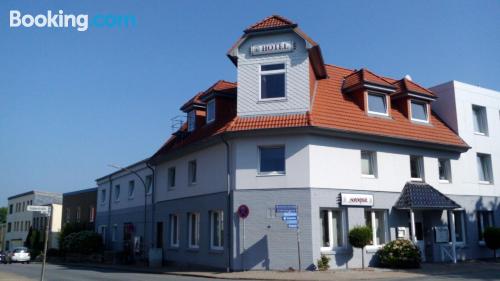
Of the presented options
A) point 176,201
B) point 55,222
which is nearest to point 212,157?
point 176,201

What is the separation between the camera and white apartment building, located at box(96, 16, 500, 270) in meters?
19.5

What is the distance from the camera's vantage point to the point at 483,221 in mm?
25422

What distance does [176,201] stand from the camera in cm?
2544

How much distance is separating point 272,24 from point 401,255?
11.8m

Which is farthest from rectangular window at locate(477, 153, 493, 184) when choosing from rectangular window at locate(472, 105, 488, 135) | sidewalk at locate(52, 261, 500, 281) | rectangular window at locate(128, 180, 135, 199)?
rectangular window at locate(128, 180, 135, 199)

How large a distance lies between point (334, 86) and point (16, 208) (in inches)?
2842

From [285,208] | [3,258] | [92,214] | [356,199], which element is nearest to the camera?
[285,208]

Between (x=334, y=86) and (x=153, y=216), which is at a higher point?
(x=334, y=86)

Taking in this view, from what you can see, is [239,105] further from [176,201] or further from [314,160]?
[176,201]

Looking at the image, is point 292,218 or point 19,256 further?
point 19,256

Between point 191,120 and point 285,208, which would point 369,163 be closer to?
point 285,208

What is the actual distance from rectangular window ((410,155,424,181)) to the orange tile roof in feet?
29.9

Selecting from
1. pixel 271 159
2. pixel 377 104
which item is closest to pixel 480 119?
pixel 377 104

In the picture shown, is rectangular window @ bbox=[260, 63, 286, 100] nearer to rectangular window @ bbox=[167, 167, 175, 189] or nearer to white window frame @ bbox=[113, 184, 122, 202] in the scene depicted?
rectangular window @ bbox=[167, 167, 175, 189]
